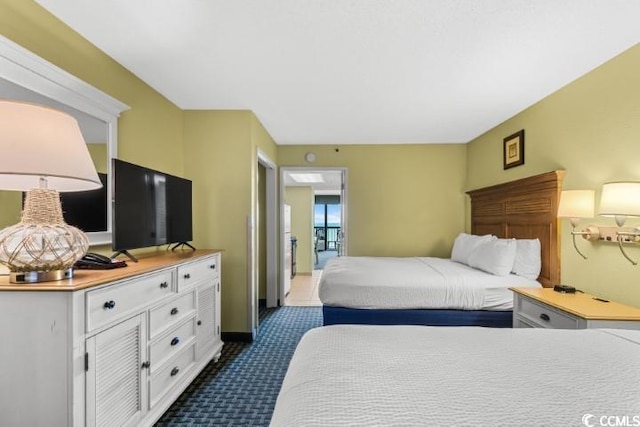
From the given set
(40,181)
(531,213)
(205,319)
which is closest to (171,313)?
(205,319)

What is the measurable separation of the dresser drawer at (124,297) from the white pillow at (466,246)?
10.1ft

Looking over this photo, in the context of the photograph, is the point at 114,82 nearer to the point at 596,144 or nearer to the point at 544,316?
the point at 544,316

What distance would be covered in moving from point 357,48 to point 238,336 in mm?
2901

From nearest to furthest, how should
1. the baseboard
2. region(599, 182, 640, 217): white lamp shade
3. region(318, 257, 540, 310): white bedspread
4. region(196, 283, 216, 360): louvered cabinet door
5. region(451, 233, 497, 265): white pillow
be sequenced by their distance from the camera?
region(599, 182, 640, 217): white lamp shade → region(196, 283, 216, 360): louvered cabinet door → region(318, 257, 540, 310): white bedspread → the baseboard → region(451, 233, 497, 265): white pillow

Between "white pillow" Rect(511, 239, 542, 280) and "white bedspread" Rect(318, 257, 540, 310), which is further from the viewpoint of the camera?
"white pillow" Rect(511, 239, 542, 280)

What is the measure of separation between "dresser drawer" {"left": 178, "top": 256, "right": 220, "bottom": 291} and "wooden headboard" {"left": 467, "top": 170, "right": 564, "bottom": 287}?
3.00m

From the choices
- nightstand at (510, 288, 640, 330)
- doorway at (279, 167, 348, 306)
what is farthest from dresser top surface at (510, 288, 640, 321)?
doorway at (279, 167, 348, 306)

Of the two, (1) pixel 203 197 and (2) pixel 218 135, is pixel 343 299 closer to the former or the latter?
(1) pixel 203 197

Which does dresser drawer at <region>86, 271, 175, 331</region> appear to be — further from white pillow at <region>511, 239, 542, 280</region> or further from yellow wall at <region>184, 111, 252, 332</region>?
white pillow at <region>511, 239, 542, 280</region>

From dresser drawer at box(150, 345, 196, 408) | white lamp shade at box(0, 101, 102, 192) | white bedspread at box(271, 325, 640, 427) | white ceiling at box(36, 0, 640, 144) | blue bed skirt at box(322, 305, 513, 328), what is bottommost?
dresser drawer at box(150, 345, 196, 408)

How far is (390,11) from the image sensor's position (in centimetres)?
169

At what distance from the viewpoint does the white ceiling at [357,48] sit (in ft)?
5.49

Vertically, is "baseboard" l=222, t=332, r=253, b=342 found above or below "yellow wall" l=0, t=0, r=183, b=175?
below

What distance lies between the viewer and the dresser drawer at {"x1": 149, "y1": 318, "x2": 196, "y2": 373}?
1861 mm
